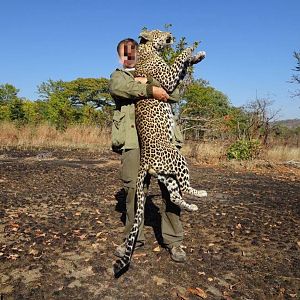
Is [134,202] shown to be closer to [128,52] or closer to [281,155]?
[128,52]

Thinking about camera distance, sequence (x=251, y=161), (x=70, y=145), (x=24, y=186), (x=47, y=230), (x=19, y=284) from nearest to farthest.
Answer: (x=19, y=284), (x=47, y=230), (x=24, y=186), (x=251, y=161), (x=70, y=145)

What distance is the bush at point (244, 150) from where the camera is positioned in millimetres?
12227

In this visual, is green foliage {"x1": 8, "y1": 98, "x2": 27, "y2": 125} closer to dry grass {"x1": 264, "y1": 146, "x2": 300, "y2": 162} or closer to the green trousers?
dry grass {"x1": 264, "y1": 146, "x2": 300, "y2": 162}

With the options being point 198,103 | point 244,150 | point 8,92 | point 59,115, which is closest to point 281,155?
point 244,150

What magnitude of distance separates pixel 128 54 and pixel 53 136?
1483 centimetres

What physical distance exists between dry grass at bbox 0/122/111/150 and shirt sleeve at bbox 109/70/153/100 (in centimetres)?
1259

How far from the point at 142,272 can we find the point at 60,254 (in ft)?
3.15

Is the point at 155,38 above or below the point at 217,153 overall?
above

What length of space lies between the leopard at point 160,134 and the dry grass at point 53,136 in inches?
494

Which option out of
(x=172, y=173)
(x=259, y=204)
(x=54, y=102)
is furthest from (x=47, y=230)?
(x=54, y=102)

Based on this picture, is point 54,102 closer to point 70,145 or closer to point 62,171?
point 70,145

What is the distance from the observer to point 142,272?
3.24m

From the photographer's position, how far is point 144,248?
380cm

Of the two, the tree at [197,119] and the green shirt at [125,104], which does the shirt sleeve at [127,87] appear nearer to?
the green shirt at [125,104]
